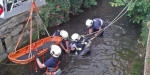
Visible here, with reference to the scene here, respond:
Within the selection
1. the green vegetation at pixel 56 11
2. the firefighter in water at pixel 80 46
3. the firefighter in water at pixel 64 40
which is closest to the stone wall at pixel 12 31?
the green vegetation at pixel 56 11

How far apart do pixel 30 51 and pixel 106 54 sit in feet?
11.6

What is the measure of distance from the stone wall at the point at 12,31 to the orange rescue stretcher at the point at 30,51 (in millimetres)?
1069

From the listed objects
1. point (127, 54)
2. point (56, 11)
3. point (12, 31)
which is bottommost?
point (127, 54)

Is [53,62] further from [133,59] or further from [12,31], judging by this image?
[133,59]

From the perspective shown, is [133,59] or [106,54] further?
[106,54]

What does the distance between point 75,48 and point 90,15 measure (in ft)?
17.3

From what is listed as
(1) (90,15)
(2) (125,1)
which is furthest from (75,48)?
(1) (90,15)

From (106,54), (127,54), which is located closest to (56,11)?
(106,54)

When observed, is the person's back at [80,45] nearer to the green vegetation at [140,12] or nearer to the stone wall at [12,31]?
the stone wall at [12,31]

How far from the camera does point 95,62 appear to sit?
9.64m

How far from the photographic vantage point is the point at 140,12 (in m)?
12.3

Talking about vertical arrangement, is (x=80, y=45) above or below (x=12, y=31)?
below

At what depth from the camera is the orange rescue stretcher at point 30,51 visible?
792cm

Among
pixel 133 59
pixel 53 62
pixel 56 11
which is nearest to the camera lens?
pixel 53 62
